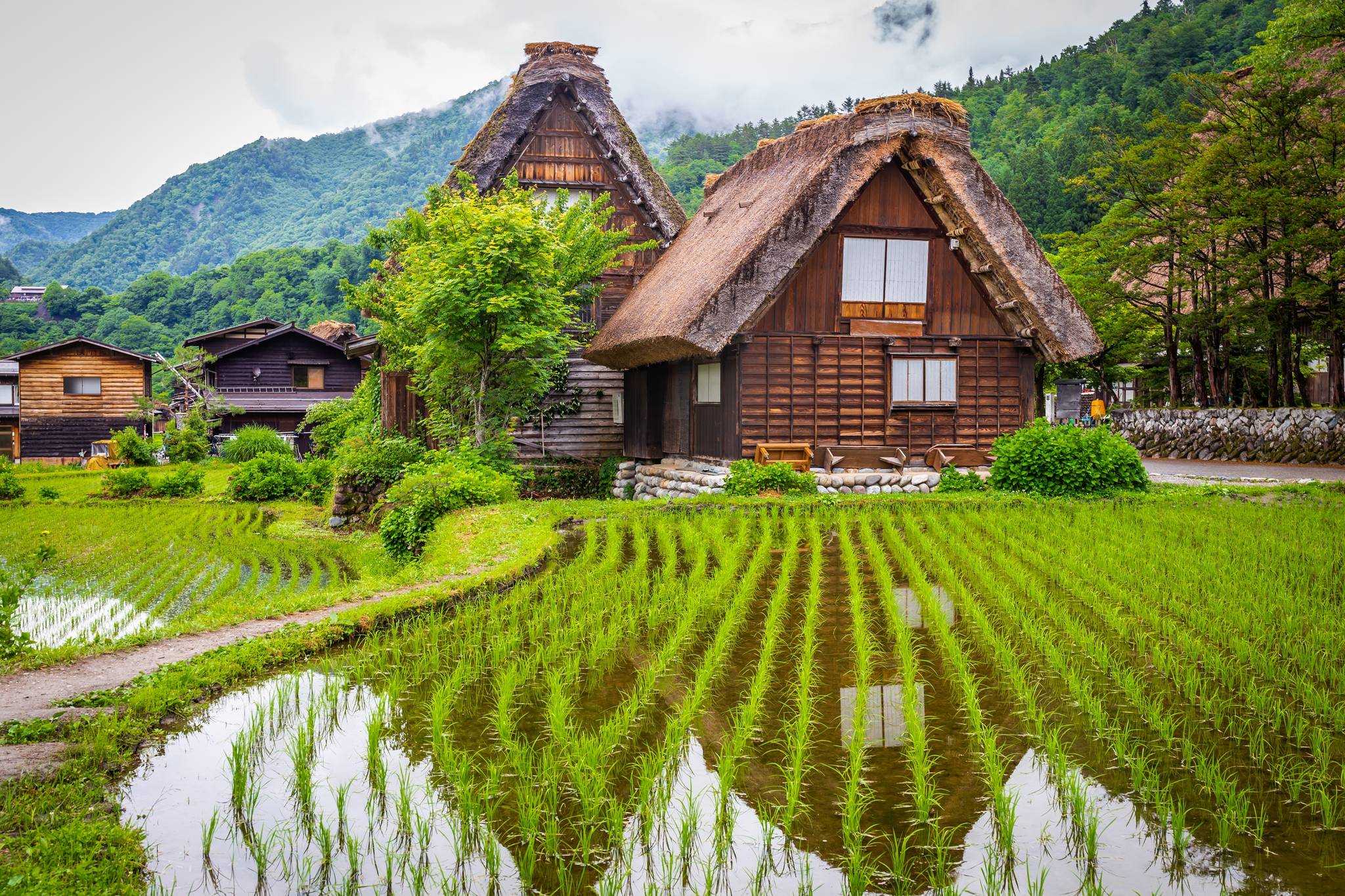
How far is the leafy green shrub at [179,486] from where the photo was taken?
70.4 ft

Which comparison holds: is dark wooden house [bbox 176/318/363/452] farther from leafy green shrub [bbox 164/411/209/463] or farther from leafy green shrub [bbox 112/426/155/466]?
leafy green shrub [bbox 112/426/155/466]

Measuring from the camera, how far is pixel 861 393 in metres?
15.5

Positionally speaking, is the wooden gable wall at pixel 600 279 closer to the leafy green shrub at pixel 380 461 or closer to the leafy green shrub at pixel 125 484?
the leafy green shrub at pixel 380 461

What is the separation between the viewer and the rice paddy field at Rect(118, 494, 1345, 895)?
3.41 meters

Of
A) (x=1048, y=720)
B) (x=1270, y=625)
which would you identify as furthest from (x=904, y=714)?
(x=1270, y=625)

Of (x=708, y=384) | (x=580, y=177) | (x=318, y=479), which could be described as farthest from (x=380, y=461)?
(x=580, y=177)

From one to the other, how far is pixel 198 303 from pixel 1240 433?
54006 millimetres

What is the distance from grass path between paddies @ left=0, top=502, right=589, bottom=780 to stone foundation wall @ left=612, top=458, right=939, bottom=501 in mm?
4027

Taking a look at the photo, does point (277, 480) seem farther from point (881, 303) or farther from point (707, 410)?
point (881, 303)

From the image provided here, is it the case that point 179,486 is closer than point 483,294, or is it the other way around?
point 483,294

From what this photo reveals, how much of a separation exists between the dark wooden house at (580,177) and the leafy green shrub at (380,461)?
1.84m

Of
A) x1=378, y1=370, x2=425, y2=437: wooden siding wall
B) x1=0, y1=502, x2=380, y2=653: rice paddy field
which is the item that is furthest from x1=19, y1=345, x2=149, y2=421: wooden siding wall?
x1=378, y1=370, x2=425, y2=437: wooden siding wall

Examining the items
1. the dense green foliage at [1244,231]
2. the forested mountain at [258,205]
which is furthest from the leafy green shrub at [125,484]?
the forested mountain at [258,205]

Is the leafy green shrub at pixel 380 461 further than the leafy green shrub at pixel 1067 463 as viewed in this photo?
Yes
